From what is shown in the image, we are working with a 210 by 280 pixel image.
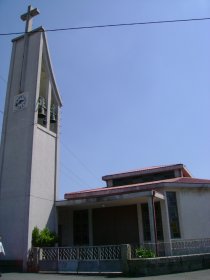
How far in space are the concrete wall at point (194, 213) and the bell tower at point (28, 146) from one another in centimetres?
703

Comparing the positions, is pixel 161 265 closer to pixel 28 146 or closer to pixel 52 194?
pixel 52 194

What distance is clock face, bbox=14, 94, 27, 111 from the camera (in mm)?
18688

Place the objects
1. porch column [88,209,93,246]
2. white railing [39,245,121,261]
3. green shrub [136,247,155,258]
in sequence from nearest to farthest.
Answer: green shrub [136,247,155,258], white railing [39,245,121,261], porch column [88,209,93,246]

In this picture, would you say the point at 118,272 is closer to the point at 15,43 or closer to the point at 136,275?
the point at 136,275

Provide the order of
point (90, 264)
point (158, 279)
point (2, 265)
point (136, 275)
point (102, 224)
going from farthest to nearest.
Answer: point (102, 224) < point (2, 265) < point (90, 264) < point (136, 275) < point (158, 279)

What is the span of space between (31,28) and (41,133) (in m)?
7.33

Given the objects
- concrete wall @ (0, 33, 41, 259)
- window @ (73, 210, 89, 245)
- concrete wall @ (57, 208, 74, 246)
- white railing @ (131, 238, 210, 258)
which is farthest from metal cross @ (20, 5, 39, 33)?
white railing @ (131, 238, 210, 258)

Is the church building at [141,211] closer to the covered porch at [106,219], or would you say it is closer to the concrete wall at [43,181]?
the covered porch at [106,219]

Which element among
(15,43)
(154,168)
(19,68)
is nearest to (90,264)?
(154,168)

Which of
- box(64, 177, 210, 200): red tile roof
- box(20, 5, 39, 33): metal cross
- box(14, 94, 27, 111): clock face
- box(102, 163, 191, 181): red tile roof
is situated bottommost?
box(64, 177, 210, 200): red tile roof

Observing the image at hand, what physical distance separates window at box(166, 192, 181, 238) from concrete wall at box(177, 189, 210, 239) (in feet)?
0.68

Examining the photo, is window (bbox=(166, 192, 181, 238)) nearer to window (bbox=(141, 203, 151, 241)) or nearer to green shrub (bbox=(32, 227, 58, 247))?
window (bbox=(141, 203, 151, 241))

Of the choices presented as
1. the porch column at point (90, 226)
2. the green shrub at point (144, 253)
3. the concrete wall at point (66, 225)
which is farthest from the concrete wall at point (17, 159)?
the green shrub at point (144, 253)

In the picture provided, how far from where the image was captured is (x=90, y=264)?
43.8ft
